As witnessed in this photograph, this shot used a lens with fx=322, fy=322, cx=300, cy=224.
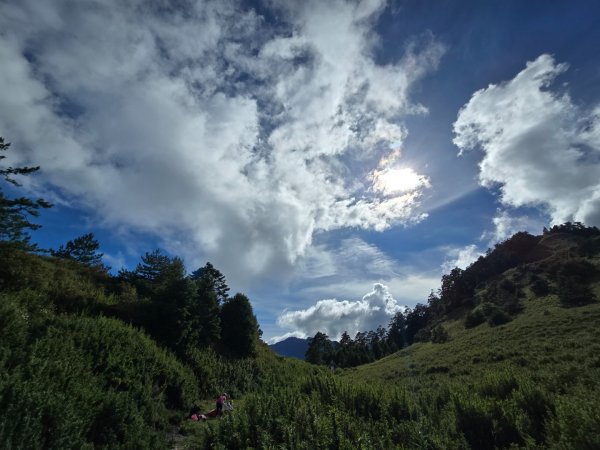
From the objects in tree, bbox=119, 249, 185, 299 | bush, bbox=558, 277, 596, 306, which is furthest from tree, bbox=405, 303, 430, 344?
tree, bbox=119, 249, 185, 299

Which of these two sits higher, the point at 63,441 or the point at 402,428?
the point at 63,441

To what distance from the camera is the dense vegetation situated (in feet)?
35.3

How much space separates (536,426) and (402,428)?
4578mm

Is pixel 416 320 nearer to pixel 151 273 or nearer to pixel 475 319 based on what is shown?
pixel 475 319

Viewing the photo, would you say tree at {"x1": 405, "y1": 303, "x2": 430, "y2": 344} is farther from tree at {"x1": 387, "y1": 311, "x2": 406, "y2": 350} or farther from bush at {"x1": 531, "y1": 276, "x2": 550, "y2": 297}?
bush at {"x1": 531, "y1": 276, "x2": 550, "y2": 297}

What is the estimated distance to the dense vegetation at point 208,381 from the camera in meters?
10.8

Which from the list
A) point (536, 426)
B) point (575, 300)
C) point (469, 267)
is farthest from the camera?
point (469, 267)

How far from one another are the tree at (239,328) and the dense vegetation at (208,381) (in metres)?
0.12

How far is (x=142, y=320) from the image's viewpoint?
86.1 feet

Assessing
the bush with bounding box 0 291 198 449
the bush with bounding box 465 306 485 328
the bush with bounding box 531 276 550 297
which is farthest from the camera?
the bush with bounding box 465 306 485 328

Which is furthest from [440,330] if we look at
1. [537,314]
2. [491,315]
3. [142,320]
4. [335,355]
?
[142,320]

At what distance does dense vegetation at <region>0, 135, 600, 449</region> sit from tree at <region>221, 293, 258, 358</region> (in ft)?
0.41

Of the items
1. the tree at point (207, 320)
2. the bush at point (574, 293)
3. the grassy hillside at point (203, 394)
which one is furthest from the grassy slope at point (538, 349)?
the tree at point (207, 320)

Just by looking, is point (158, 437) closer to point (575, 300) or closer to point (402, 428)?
point (402, 428)
